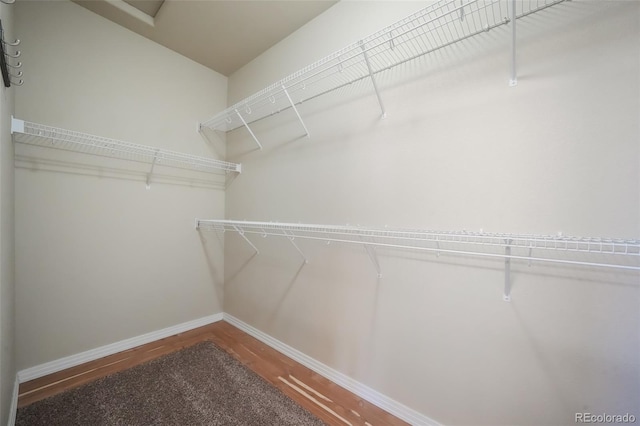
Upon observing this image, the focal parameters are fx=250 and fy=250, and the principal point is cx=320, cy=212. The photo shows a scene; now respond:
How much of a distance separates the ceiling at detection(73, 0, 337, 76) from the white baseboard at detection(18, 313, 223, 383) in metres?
2.55

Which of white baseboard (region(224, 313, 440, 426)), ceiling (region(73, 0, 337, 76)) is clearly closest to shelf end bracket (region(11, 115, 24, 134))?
ceiling (region(73, 0, 337, 76))

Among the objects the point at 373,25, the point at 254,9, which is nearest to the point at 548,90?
the point at 373,25

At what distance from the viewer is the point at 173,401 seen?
1.49m

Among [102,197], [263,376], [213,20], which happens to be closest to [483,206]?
[263,376]

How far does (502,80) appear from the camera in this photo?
3.73ft

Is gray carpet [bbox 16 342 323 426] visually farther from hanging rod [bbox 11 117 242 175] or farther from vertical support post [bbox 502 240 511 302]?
hanging rod [bbox 11 117 242 175]

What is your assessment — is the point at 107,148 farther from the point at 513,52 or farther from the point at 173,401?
the point at 513,52

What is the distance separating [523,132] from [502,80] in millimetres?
264

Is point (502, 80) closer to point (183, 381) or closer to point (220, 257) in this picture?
point (183, 381)

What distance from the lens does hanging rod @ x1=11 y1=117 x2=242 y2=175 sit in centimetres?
161

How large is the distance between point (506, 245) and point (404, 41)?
1150mm

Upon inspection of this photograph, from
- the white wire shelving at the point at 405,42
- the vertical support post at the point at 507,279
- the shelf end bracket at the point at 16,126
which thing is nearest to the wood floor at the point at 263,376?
the vertical support post at the point at 507,279

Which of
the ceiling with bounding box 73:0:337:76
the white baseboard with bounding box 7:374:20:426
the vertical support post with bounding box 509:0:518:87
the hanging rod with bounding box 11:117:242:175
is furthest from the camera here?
the ceiling with bounding box 73:0:337:76

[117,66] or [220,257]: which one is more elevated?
[117,66]
